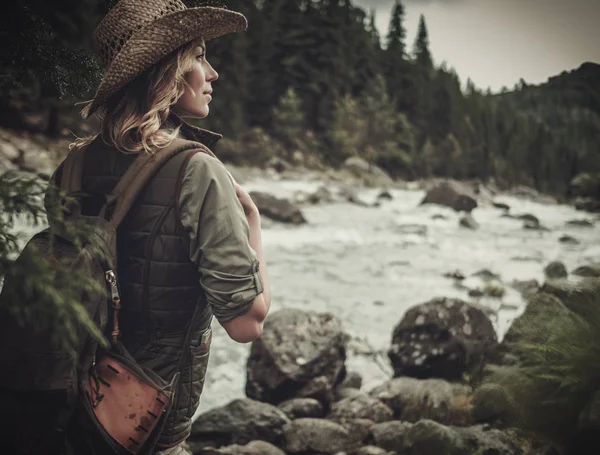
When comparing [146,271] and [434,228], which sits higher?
[146,271]

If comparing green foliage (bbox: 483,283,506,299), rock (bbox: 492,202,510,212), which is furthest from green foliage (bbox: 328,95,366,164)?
green foliage (bbox: 483,283,506,299)

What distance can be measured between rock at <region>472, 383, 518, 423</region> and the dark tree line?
2904 cm

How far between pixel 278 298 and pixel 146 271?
7.47 metres

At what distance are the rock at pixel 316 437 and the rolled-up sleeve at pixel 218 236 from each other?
285cm

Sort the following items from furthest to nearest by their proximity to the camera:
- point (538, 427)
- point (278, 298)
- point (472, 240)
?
point (472, 240), point (278, 298), point (538, 427)

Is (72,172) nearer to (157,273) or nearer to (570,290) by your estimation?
(157,273)

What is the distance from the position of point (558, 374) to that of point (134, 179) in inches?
119

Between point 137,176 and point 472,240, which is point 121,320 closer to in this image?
point 137,176

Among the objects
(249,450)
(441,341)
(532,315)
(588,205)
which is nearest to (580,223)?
(588,205)

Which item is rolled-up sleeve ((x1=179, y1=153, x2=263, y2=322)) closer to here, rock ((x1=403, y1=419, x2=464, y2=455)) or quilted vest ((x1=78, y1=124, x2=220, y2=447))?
quilted vest ((x1=78, y1=124, x2=220, y2=447))

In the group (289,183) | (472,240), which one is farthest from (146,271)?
(289,183)

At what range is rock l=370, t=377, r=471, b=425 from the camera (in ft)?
14.4

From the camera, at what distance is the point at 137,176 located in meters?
1.53

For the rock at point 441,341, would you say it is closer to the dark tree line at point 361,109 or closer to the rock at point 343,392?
the rock at point 343,392
